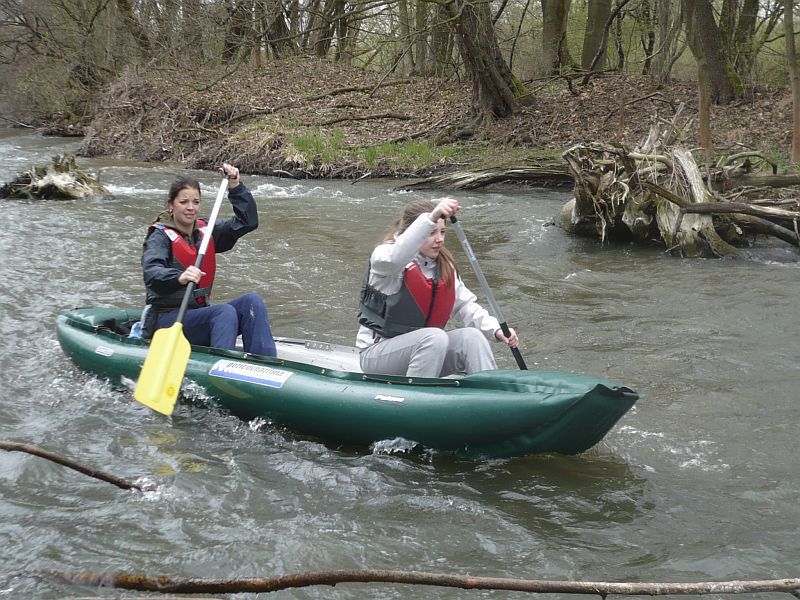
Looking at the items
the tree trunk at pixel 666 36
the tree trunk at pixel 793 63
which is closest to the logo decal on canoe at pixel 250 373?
the tree trunk at pixel 793 63

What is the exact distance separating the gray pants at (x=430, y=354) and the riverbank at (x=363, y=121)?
773 cm

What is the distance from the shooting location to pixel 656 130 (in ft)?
24.3

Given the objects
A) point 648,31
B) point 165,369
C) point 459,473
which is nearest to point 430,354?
point 459,473

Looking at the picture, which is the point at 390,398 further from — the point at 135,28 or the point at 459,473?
the point at 135,28

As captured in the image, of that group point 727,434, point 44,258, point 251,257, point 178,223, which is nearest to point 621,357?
point 727,434

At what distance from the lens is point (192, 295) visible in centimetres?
411

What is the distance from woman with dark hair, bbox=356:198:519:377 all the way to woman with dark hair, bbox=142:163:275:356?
71cm

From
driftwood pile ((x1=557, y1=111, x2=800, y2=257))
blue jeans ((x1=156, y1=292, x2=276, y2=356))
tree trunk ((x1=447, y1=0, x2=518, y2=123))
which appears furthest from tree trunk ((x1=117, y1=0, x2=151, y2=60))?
blue jeans ((x1=156, y1=292, x2=276, y2=356))

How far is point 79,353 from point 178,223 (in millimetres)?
920

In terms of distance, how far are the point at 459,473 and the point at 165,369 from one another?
1287mm

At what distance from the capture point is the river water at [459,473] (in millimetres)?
2635

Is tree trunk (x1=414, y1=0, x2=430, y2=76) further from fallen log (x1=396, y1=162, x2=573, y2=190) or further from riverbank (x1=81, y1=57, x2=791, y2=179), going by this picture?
fallen log (x1=396, y1=162, x2=573, y2=190)

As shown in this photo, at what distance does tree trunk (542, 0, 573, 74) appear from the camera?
15.4 meters

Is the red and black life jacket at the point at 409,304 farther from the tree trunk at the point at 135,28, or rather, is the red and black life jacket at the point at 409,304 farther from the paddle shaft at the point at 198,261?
the tree trunk at the point at 135,28
